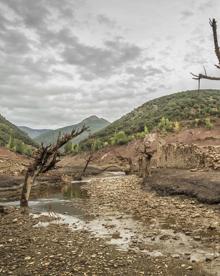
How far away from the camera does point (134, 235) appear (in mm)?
18594

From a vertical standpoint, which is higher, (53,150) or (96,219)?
(53,150)

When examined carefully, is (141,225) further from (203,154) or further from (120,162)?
(120,162)

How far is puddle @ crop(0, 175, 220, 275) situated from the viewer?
15031 millimetres

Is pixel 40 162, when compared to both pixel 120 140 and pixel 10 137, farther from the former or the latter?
pixel 120 140

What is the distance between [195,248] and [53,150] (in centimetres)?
1490

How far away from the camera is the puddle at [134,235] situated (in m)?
15.0

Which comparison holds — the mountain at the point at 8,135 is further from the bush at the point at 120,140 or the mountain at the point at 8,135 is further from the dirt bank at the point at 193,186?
the dirt bank at the point at 193,186

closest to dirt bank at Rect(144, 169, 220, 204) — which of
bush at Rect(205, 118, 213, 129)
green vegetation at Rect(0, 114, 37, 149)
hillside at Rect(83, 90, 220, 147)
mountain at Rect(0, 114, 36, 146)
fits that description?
bush at Rect(205, 118, 213, 129)

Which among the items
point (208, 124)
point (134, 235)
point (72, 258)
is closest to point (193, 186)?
point (134, 235)

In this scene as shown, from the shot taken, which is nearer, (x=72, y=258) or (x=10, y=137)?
(x=72, y=258)

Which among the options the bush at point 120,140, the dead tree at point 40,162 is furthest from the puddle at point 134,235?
the bush at point 120,140

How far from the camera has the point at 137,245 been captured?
54.6ft

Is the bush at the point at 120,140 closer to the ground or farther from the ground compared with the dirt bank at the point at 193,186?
farther from the ground

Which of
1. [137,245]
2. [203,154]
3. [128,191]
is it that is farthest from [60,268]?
[203,154]
